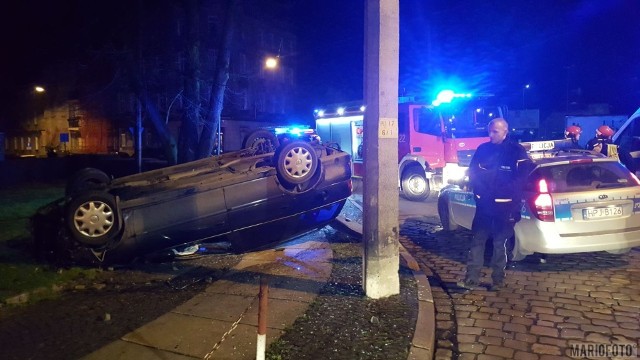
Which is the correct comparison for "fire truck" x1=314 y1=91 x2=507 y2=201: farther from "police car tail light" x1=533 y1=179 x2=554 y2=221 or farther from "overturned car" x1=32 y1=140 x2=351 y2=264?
"police car tail light" x1=533 y1=179 x2=554 y2=221

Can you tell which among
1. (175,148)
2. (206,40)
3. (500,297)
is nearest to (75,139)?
(206,40)

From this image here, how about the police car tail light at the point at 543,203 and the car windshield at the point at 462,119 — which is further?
the car windshield at the point at 462,119

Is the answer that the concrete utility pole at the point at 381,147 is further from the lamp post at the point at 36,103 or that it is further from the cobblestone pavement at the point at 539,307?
the lamp post at the point at 36,103

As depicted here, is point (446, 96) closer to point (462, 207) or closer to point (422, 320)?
point (462, 207)

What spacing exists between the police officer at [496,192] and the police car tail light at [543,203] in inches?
26.0

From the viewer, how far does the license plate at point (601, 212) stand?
582 centimetres

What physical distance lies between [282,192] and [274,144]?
1293 mm

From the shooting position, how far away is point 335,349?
402 cm

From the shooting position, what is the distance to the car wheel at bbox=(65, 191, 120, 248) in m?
5.95

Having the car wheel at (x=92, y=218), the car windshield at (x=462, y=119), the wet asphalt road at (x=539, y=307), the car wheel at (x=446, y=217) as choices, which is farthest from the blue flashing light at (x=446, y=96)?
the car wheel at (x=92, y=218)

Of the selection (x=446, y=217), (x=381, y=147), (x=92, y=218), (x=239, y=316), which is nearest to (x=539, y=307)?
(x=381, y=147)

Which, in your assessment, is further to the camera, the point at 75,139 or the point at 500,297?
the point at 75,139

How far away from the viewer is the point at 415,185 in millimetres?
13188

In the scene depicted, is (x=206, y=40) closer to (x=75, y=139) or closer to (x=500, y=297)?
(x=75, y=139)
